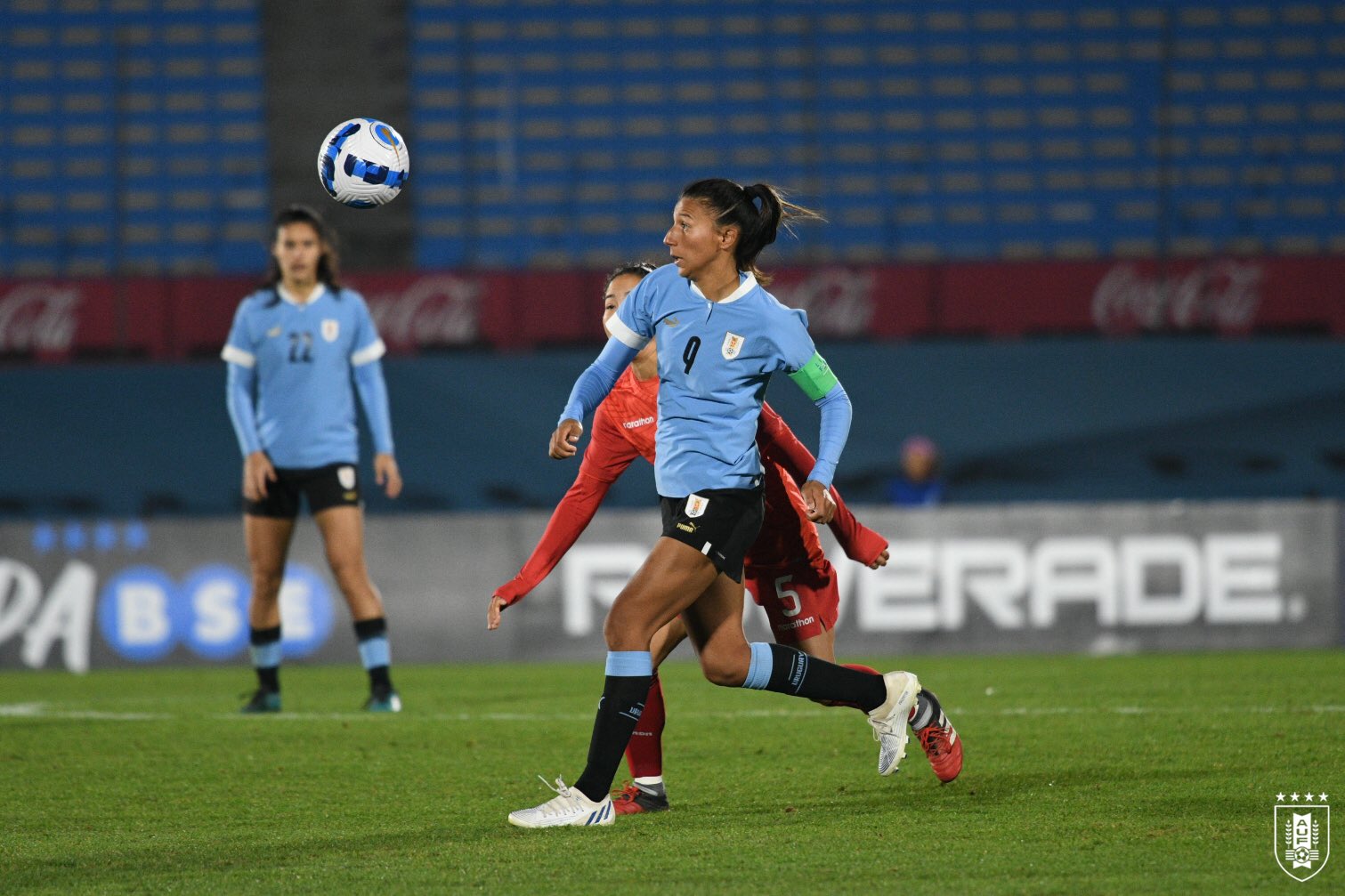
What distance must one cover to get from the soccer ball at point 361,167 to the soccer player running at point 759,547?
1.21 metres

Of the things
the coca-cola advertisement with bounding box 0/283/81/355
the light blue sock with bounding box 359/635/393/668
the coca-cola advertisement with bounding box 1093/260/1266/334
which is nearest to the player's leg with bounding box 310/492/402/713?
the light blue sock with bounding box 359/635/393/668

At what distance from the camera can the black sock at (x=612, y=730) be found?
426cm

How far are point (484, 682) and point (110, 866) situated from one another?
4.97m

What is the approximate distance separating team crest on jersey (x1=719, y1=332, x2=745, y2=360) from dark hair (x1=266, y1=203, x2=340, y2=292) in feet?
11.0

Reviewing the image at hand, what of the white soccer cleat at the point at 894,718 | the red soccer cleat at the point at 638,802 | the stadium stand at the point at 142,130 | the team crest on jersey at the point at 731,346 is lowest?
the red soccer cleat at the point at 638,802

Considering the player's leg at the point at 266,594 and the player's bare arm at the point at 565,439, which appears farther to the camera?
the player's leg at the point at 266,594

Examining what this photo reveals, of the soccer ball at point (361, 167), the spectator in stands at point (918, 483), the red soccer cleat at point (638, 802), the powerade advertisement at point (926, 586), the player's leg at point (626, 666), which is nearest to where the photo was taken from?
the player's leg at point (626, 666)

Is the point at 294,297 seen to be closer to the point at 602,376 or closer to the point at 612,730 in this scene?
the point at 602,376

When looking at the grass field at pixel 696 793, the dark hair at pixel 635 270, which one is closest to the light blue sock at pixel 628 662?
the grass field at pixel 696 793

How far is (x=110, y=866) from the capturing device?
3.84m

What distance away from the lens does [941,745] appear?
476 cm

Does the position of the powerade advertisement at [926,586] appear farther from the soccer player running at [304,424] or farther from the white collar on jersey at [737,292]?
the white collar on jersey at [737,292]

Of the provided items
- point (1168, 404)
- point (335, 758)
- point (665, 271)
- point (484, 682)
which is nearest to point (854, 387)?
point (1168, 404)

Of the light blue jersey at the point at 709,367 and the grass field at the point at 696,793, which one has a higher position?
the light blue jersey at the point at 709,367
